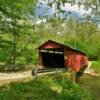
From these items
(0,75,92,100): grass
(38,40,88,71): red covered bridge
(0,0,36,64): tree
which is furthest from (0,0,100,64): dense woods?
(0,75,92,100): grass

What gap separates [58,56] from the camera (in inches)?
1815

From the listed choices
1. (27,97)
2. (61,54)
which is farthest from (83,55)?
(27,97)

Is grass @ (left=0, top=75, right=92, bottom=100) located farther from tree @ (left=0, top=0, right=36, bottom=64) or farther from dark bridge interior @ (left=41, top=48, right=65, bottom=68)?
dark bridge interior @ (left=41, top=48, right=65, bottom=68)

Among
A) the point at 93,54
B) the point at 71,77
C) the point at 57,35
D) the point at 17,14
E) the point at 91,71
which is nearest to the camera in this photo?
the point at 17,14

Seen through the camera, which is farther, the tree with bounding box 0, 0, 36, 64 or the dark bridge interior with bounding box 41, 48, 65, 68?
the dark bridge interior with bounding box 41, 48, 65, 68

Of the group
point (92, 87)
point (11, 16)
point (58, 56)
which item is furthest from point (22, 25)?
point (58, 56)

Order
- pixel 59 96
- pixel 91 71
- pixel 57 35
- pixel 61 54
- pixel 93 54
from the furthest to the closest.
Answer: pixel 57 35 < pixel 93 54 < pixel 91 71 < pixel 61 54 < pixel 59 96

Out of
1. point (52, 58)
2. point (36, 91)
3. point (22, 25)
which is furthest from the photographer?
point (52, 58)

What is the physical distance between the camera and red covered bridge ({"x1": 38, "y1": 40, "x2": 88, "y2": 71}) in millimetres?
40938

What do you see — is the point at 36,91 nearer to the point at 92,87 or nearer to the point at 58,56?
the point at 92,87

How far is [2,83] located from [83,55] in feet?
98.7

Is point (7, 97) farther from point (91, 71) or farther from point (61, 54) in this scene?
point (91, 71)

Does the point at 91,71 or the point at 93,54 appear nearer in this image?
the point at 91,71

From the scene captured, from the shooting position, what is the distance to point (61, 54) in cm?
4544
